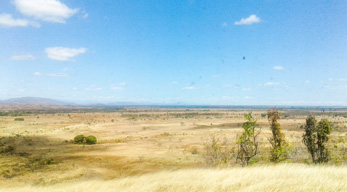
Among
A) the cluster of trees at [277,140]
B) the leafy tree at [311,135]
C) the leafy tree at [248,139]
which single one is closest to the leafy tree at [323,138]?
the cluster of trees at [277,140]

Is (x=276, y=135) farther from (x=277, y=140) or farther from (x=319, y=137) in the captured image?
(x=319, y=137)

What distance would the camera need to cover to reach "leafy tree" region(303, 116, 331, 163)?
64.5ft

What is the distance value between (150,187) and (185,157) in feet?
82.4

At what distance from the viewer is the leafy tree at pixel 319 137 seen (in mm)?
19672

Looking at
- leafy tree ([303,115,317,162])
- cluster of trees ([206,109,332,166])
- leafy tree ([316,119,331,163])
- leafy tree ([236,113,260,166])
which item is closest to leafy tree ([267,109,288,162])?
cluster of trees ([206,109,332,166])

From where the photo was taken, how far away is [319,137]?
781 inches

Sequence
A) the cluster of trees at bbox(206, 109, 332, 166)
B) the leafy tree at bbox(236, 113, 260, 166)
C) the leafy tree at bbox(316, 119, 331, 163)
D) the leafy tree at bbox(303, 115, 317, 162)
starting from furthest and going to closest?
the leafy tree at bbox(303, 115, 317, 162), the leafy tree at bbox(316, 119, 331, 163), the cluster of trees at bbox(206, 109, 332, 166), the leafy tree at bbox(236, 113, 260, 166)

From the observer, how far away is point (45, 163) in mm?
27766

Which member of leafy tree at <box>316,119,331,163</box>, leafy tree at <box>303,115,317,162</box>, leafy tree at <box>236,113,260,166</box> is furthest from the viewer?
leafy tree at <box>303,115,317,162</box>

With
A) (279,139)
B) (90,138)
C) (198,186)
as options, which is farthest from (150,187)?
(90,138)

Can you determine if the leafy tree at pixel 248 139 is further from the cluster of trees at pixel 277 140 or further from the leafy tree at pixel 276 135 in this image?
the leafy tree at pixel 276 135

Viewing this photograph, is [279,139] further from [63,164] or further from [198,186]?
[63,164]

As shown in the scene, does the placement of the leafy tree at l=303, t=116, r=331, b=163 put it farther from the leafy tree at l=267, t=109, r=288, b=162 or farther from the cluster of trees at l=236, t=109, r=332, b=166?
the leafy tree at l=267, t=109, r=288, b=162

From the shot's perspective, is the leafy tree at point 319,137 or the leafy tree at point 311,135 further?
the leafy tree at point 311,135
